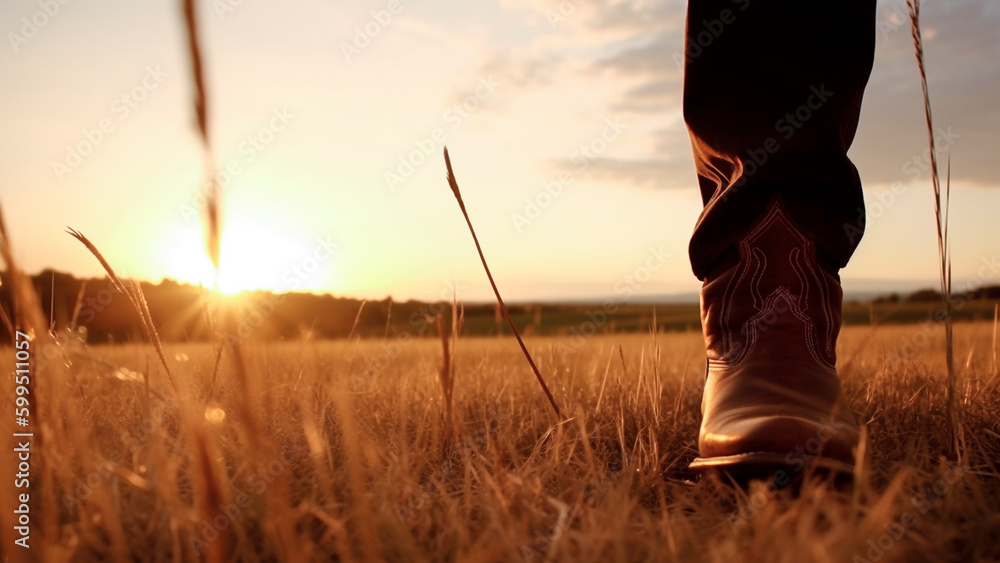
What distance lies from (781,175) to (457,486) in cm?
97

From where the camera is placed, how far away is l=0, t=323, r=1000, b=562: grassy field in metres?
0.77

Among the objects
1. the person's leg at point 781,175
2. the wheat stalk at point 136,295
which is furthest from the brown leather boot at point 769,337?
the wheat stalk at point 136,295

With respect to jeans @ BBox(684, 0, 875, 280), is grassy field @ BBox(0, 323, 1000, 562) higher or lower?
lower

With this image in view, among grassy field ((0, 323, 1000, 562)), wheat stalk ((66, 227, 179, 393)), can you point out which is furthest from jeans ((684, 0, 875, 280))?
wheat stalk ((66, 227, 179, 393))

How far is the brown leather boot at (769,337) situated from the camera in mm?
1228

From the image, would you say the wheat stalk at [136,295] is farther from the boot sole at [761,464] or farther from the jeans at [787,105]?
the jeans at [787,105]

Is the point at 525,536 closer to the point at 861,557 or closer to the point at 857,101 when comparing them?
the point at 861,557

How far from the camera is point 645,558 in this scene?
80 cm

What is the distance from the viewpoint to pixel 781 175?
143 centimetres

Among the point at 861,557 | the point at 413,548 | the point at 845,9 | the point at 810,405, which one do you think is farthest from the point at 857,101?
the point at 413,548

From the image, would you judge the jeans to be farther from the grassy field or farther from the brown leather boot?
the grassy field

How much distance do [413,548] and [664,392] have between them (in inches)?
48.5

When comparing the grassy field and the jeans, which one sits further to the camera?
the jeans

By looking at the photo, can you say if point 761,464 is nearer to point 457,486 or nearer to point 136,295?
point 457,486
